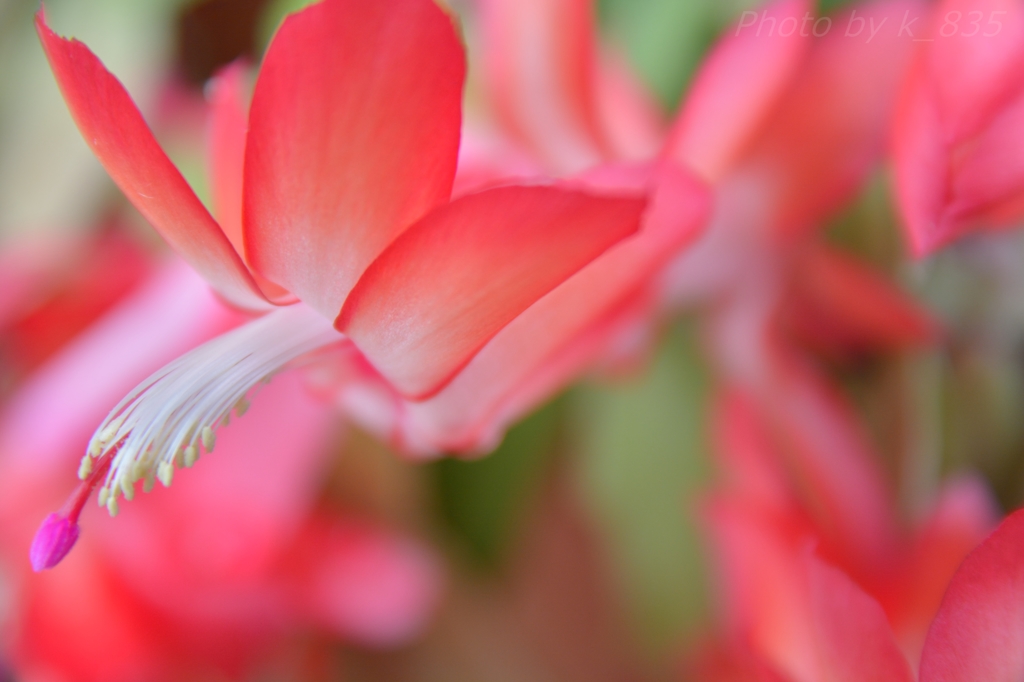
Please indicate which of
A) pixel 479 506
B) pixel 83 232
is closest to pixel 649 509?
pixel 479 506

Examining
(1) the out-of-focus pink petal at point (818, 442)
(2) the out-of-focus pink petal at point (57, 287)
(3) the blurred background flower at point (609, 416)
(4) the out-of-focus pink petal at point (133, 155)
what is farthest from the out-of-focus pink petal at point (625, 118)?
(2) the out-of-focus pink petal at point (57, 287)

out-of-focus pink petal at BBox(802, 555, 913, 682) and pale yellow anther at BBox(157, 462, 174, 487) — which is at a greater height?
pale yellow anther at BBox(157, 462, 174, 487)

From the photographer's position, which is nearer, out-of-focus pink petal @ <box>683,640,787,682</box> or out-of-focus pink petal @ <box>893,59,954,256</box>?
out-of-focus pink petal @ <box>893,59,954,256</box>

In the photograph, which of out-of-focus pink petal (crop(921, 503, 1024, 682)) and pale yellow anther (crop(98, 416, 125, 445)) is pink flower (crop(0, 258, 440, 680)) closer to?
pale yellow anther (crop(98, 416, 125, 445))

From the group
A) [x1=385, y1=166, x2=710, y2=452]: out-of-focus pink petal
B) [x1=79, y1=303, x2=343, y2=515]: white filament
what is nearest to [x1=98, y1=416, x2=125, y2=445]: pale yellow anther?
[x1=79, y1=303, x2=343, y2=515]: white filament

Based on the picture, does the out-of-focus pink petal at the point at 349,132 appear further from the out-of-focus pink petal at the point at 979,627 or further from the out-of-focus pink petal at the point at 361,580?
the out-of-focus pink petal at the point at 361,580
